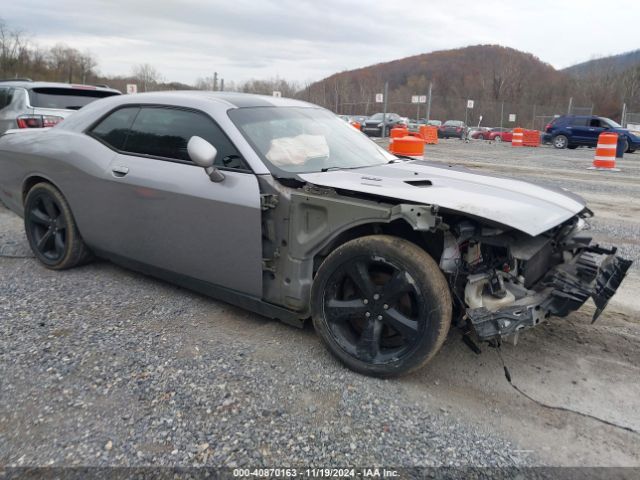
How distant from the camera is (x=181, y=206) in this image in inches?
134

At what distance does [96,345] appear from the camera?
308 centimetres

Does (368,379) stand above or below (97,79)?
below

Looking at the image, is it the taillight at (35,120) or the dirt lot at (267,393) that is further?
the taillight at (35,120)

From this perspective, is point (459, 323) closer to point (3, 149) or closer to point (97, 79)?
point (3, 149)

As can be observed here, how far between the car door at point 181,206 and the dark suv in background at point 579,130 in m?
22.6

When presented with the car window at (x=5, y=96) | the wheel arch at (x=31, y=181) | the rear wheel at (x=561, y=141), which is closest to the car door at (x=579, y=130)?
the rear wheel at (x=561, y=141)

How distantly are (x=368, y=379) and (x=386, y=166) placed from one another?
64.6 inches

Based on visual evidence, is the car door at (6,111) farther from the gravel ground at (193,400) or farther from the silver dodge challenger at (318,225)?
the gravel ground at (193,400)

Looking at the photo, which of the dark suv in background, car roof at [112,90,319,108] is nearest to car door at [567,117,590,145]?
the dark suv in background

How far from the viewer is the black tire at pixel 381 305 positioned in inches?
102

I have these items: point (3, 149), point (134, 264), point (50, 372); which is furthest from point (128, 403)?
point (3, 149)

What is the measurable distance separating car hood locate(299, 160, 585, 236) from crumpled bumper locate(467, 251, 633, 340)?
353mm

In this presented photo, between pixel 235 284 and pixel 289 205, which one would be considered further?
pixel 235 284

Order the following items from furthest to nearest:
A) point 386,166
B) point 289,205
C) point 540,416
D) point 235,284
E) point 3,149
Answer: point 3,149
point 386,166
point 235,284
point 289,205
point 540,416
